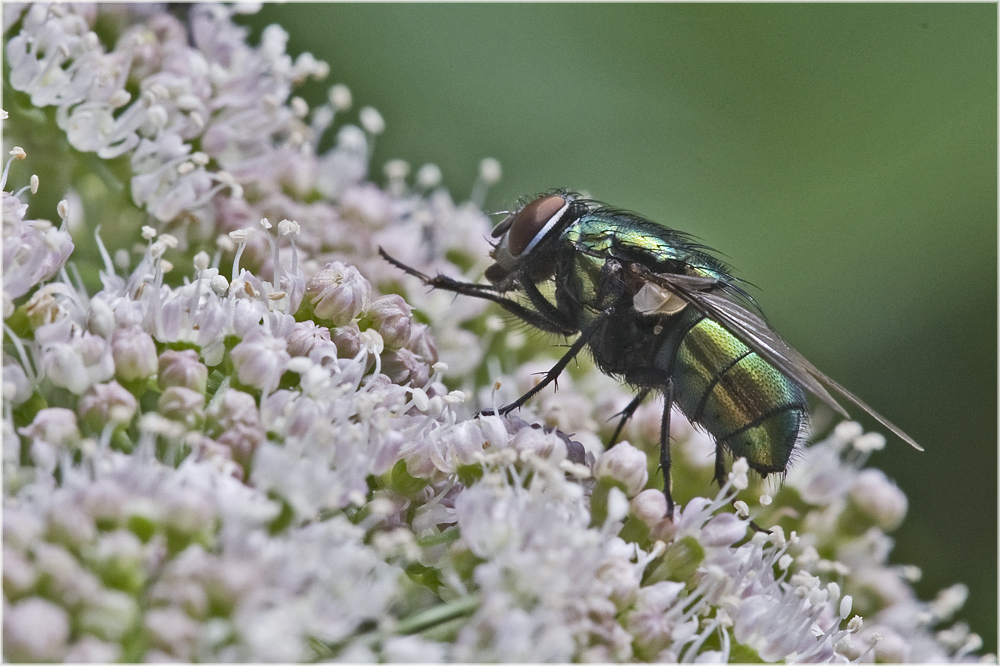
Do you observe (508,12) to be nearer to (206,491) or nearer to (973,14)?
(973,14)

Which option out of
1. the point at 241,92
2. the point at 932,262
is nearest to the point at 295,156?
the point at 241,92

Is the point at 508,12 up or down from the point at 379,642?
up

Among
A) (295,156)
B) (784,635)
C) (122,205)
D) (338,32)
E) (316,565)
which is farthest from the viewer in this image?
(338,32)

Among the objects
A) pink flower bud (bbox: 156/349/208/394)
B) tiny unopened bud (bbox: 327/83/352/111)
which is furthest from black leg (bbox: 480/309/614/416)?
tiny unopened bud (bbox: 327/83/352/111)

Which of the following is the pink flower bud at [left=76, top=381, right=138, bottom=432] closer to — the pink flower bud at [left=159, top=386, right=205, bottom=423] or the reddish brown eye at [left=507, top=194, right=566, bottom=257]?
the pink flower bud at [left=159, top=386, right=205, bottom=423]

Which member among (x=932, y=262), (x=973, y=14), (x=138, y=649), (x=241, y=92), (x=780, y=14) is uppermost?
(x=973, y=14)
